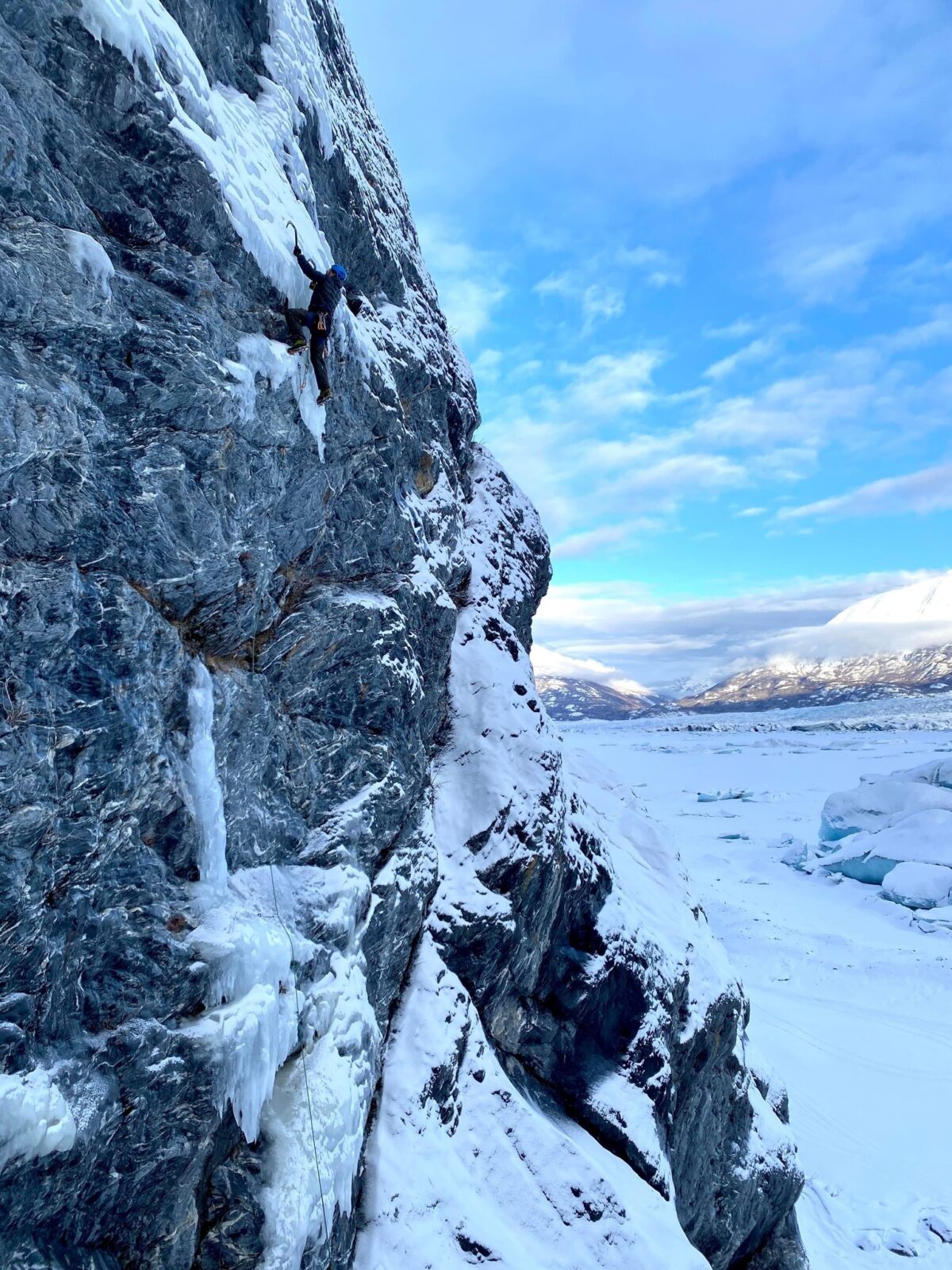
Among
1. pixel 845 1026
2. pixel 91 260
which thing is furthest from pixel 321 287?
pixel 845 1026

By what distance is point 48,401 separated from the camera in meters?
5.03

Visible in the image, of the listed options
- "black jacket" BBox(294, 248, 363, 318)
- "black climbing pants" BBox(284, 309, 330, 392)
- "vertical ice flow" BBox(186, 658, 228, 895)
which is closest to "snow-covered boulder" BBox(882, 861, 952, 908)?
"vertical ice flow" BBox(186, 658, 228, 895)

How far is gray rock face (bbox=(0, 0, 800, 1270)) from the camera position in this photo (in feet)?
15.6

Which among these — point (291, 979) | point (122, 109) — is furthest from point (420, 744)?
point (122, 109)

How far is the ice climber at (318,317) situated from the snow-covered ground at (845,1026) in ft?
38.7

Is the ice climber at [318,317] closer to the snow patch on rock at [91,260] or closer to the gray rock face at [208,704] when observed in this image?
the gray rock face at [208,704]

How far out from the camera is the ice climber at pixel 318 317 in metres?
7.69

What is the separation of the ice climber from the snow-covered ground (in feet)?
38.7

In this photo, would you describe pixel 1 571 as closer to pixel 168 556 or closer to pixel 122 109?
pixel 168 556

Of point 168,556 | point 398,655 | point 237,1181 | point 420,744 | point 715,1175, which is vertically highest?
point 168,556

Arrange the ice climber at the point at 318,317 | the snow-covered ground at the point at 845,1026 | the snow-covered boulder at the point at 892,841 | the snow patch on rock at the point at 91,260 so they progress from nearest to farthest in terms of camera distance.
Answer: the snow patch on rock at the point at 91,260
the ice climber at the point at 318,317
the snow-covered ground at the point at 845,1026
the snow-covered boulder at the point at 892,841

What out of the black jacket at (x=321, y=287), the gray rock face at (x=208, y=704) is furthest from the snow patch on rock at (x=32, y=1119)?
the black jacket at (x=321, y=287)

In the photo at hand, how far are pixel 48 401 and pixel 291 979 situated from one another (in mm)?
5336

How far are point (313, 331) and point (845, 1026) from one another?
2285 centimetres
